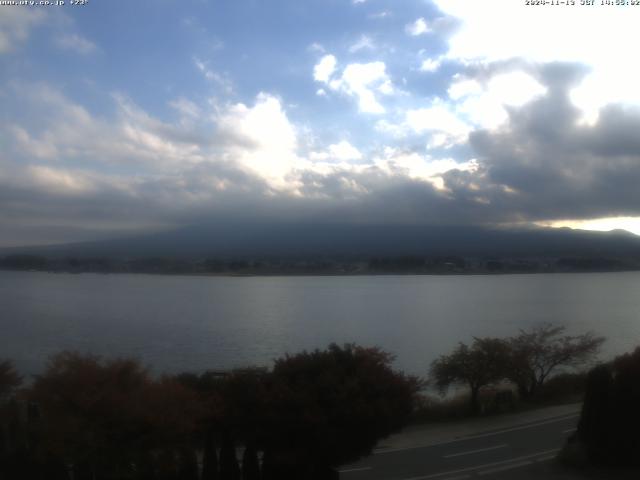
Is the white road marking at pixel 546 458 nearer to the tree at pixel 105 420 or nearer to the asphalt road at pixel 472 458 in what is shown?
the asphalt road at pixel 472 458

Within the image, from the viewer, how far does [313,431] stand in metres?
8.99

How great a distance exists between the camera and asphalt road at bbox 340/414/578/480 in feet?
35.5

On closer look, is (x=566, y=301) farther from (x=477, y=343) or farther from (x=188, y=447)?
(x=188, y=447)

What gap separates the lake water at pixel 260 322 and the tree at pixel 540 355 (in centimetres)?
428

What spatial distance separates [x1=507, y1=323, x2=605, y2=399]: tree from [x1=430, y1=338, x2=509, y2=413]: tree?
515mm

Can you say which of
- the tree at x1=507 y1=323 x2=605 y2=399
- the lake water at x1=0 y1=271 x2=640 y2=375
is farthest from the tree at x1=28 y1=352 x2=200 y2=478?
the lake water at x1=0 y1=271 x2=640 y2=375

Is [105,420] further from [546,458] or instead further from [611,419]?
[611,419]

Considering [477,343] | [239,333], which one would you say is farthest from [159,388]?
[239,333]

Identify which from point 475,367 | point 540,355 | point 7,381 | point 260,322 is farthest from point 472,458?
point 260,322

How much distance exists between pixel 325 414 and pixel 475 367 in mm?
10950

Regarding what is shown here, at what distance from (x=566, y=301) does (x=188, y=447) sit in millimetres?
58216

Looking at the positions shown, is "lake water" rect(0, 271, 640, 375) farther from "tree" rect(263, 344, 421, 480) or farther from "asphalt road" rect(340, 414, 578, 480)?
"tree" rect(263, 344, 421, 480)

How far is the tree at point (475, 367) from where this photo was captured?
18.8m

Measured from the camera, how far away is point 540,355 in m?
21.9
